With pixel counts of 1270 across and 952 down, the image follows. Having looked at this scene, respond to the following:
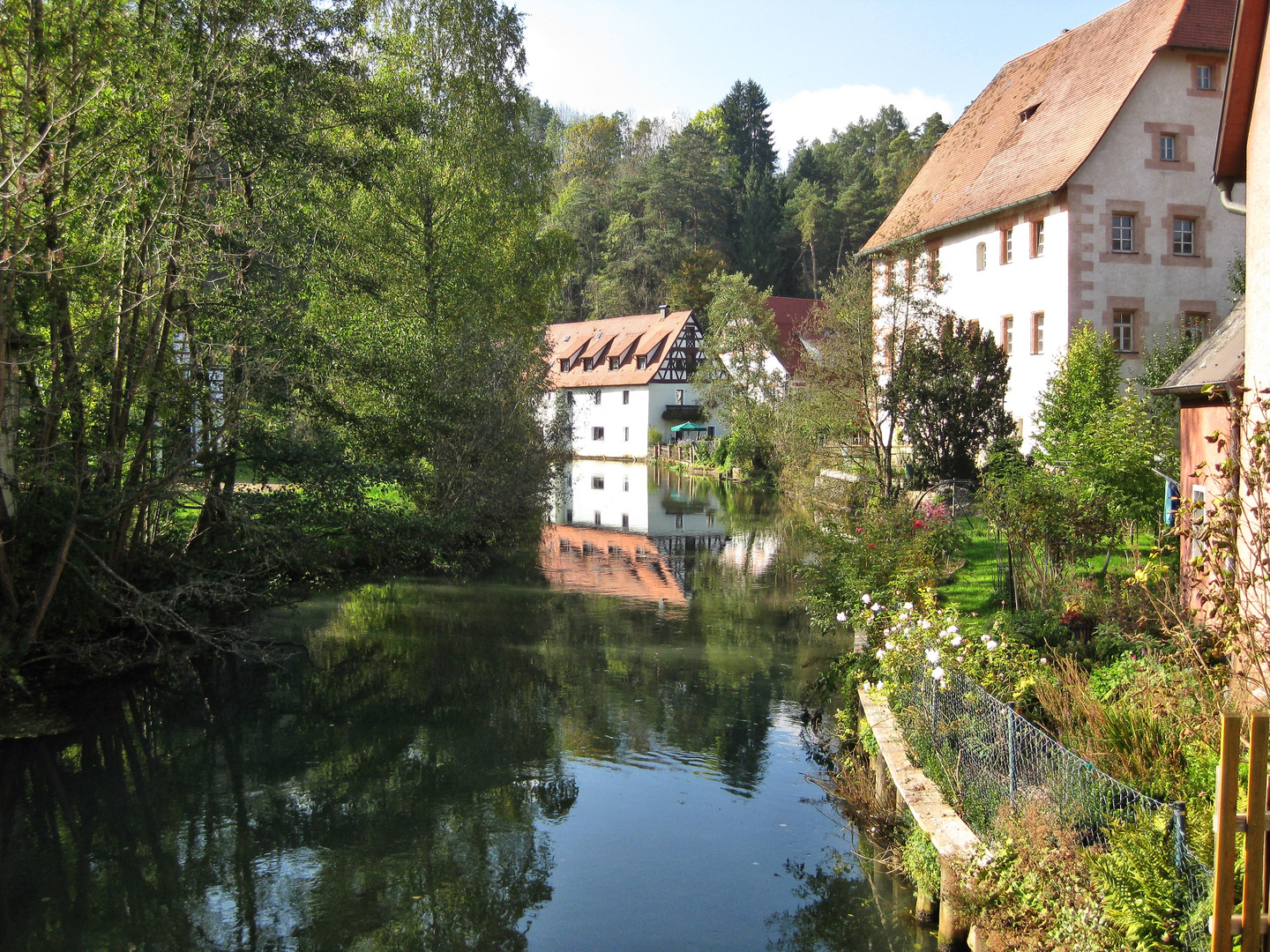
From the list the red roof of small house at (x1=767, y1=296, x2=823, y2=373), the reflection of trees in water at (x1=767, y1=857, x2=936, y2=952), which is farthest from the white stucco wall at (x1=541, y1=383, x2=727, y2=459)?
the reflection of trees in water at (x1=767, y1=857, x2=936, y2=952)

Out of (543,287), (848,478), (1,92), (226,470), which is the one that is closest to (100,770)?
(226,470)

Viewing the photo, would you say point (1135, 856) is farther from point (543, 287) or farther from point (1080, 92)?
point (1080, 92)

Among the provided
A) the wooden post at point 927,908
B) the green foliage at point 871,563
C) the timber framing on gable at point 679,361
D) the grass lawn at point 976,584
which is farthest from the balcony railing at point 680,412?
the wooden post at point 927,908

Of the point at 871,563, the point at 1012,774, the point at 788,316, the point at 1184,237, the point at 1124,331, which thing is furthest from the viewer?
the point at 788,316

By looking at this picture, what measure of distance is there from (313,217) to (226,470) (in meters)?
4.27

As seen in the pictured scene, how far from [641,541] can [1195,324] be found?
1484cm

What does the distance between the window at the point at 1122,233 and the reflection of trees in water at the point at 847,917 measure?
21535mm

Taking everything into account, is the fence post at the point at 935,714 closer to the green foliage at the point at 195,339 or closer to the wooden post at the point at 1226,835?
the wooden post at the point at 1226,835

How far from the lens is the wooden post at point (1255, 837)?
387 cm

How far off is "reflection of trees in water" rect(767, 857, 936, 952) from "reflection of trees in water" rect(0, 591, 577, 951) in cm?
194

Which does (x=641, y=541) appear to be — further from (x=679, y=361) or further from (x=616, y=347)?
(x=616, y=347)

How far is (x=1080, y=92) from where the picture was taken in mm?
26922

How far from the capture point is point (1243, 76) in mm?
9250

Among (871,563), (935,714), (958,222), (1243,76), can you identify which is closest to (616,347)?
(958,222)
